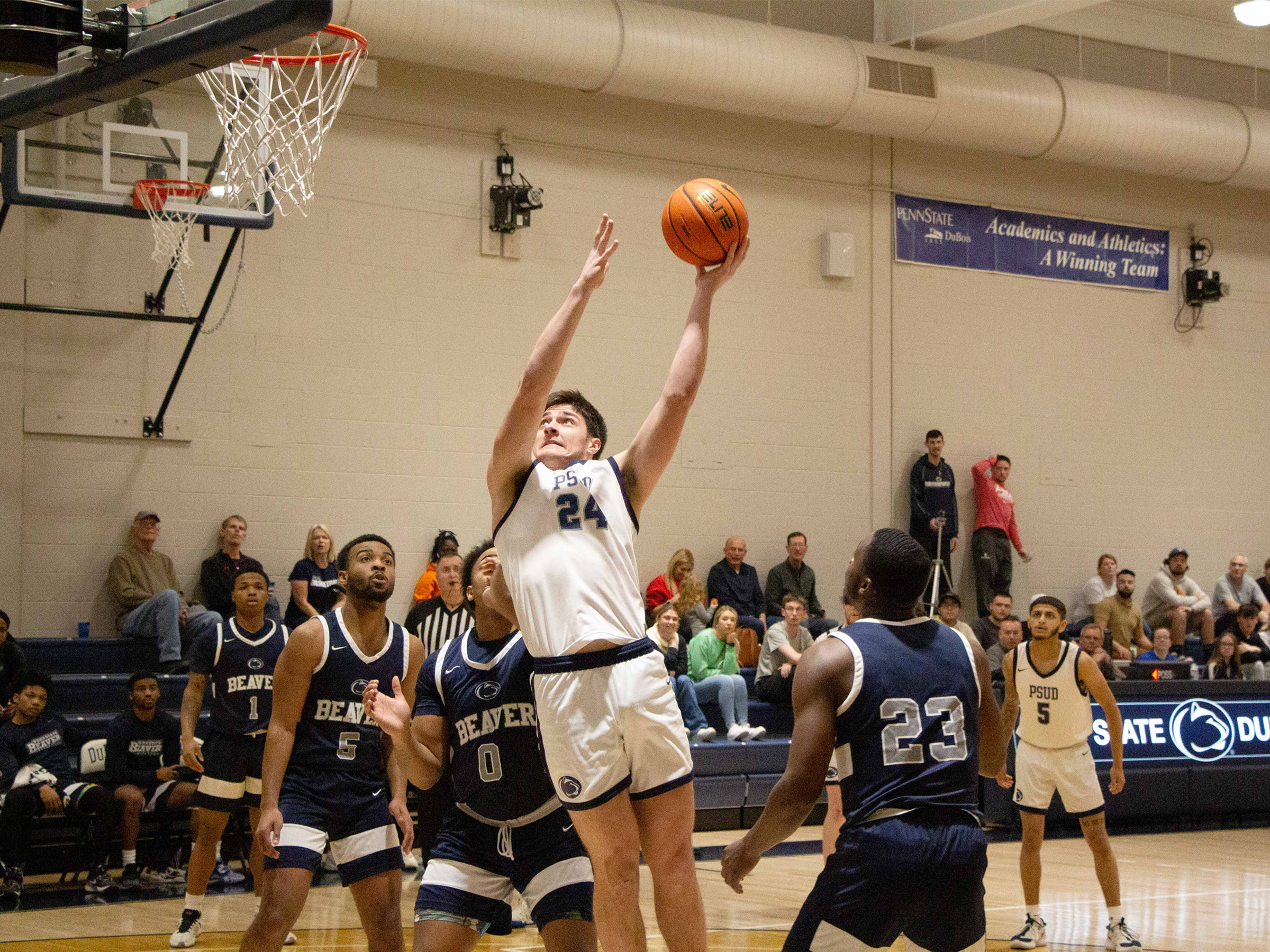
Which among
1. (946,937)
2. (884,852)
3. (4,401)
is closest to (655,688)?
(884,852)

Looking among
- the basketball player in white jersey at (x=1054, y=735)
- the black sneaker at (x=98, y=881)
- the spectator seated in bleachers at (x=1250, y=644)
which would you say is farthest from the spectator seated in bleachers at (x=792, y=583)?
the black sneaker at (x=98, y=881)

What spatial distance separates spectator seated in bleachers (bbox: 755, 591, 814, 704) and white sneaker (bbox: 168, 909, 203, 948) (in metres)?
5.56

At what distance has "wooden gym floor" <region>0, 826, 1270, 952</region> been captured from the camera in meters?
6.84

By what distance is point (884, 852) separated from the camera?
3.21 m

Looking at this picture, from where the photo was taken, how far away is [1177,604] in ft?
47.6

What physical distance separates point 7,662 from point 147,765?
1.25 metres

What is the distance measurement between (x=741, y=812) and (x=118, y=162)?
20.7 ft

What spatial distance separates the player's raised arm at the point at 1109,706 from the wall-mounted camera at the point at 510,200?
6.86 meters

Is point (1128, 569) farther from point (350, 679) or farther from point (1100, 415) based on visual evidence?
point (350, 679)

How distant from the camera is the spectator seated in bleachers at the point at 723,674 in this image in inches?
432

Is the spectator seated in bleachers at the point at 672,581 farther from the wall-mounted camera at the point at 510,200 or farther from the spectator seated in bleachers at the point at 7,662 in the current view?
the spectator seated in bleachers at the point at 7,662

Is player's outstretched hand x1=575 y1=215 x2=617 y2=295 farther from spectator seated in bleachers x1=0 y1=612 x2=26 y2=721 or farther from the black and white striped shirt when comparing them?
spectator seated in bleachers x1=0 y1=612 x2=26 y2=721

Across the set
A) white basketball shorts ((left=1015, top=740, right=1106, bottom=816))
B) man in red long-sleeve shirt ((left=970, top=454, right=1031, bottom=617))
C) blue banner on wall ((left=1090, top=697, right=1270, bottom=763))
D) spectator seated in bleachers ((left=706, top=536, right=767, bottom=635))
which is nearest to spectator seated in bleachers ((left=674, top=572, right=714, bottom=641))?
spectator seated in bleachers ((left=706, top=536, right=767, bottom=635))

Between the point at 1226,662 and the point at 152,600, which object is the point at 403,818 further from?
the point at 1226,662
